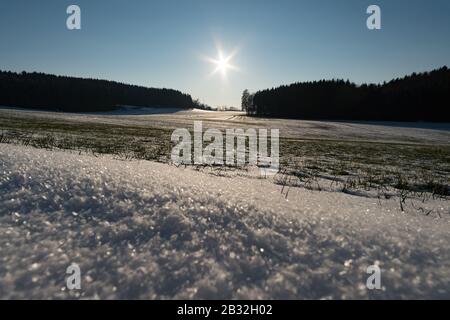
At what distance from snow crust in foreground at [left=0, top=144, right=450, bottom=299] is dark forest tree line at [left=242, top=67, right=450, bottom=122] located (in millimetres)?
76559

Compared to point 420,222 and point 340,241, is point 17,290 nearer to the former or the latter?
point 340,241

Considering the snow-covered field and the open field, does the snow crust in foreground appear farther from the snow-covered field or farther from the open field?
the snow-covered field

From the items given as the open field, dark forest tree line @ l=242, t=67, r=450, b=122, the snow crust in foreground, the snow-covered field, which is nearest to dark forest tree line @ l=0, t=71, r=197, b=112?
the snow-covered field

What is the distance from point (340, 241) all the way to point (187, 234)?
1094mm

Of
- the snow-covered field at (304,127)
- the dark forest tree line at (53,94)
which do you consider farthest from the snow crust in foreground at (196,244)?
the dark forest tree line at (53,94)

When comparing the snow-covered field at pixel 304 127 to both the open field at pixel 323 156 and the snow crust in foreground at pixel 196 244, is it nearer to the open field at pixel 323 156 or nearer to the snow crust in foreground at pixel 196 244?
the open field at pixel 323 156

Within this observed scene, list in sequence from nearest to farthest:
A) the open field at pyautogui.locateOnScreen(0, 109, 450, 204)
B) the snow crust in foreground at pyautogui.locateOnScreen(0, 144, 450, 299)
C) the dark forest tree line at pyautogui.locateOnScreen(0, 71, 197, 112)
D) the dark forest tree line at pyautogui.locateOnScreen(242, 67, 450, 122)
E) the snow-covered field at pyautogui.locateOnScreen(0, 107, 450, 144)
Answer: the snow crust in foreground at pyautogui.locateOnScreen(0, 144, 450, 299) → the open field at pyautogui.locateOnScreen(0, 109, 450, 204) → the snow-covered field at pyautogui.locateOnScreen(0, 107, 450, 144) → the dark forest tree line at pyautogui.locateOnScreen(242, 67, 450, 122) → the dark forest tree line at pyautogui.locateOnScreen(0, 71, 197, 112)

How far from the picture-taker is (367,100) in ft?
237

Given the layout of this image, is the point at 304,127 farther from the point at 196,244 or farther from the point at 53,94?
the point at 53,94

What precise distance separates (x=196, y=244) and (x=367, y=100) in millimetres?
81617

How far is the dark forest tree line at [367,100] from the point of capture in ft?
206

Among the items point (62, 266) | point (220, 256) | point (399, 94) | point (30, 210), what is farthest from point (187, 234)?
point (399, 94)

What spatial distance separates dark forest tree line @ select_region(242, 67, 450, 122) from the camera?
6269cm

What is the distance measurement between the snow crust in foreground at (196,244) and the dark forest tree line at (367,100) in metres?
76.6
